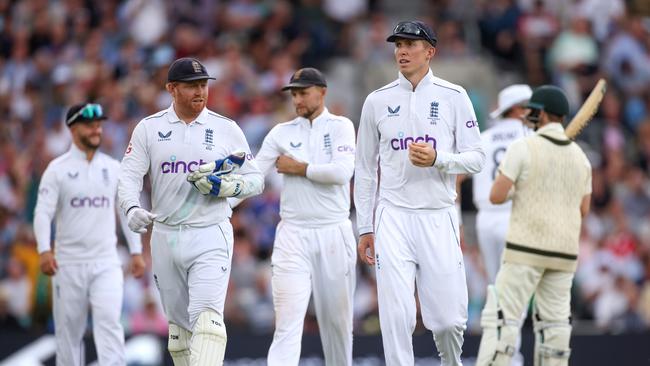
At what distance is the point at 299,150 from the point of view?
12797 millimetres

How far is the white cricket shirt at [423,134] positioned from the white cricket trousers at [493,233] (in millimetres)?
2715

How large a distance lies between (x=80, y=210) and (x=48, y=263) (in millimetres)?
618

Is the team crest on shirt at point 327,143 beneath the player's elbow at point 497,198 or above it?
above

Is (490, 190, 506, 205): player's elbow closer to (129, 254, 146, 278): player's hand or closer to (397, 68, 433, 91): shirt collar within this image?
(397, 68, 433, 91): shirt collar

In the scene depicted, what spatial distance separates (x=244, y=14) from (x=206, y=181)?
1143 centimetres

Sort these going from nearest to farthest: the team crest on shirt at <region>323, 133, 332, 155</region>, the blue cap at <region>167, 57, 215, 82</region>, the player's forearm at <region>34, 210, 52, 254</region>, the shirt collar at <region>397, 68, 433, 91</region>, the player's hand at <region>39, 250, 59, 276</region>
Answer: the blue cap at <region>167, 57, 215, 82</region> → the shirt collar at <region>397, 68, 433, 91</region> → the team crest on shirt at <region>323, 133, 332, 155</region> → the player's hand at <region>39, 250, 59, 276</region> → the player's forearm at <region>34, 210, 52, 254</region>

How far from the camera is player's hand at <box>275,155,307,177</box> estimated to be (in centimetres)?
1260

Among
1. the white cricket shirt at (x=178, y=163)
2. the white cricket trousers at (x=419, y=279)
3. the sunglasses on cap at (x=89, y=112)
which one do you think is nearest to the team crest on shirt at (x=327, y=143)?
the white cricket shirt at (x=178, y=163)

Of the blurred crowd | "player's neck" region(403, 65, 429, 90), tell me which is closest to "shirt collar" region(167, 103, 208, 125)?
"player's neck" region(403, 65, 429, 90)

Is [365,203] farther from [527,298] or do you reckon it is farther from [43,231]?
[43,231]

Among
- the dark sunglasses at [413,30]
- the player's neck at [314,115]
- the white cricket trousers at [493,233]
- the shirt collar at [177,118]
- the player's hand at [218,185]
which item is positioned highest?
the dark sunglasses at [413,30]

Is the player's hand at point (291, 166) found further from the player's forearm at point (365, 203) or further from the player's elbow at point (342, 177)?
the player's forearm at point (365, 203)

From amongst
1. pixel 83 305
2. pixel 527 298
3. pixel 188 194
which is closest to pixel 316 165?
pixel 188 194

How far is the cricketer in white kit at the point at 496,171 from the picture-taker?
14.1 meters
